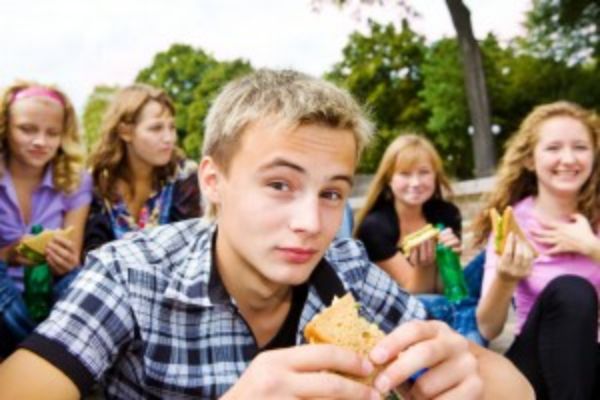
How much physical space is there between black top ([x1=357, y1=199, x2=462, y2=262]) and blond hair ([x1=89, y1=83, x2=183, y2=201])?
4.37 ft

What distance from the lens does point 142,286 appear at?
1.81 m

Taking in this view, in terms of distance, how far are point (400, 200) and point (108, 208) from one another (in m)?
1.83

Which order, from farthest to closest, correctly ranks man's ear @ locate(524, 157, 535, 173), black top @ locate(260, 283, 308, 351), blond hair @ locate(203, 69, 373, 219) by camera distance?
man's ear @ locate(524, 157, 535, 173), black top @ locate(260, 283, 308, 351), blond hair @ locate(203, 69, 373, 219)

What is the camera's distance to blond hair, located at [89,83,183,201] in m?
4.45

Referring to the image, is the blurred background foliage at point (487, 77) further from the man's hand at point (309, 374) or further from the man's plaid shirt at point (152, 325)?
the man's hand at point (309, 374)

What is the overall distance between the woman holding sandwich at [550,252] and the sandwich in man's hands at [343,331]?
171 cm

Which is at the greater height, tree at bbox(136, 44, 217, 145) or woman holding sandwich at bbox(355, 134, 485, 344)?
tree at bbox(136, 44, 217, 145)

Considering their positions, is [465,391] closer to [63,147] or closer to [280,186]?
[280,186]

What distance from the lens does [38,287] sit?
3.44 metres

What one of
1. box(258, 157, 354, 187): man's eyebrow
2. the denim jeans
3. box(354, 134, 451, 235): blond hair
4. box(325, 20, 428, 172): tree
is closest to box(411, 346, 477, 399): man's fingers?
box(258, 157, 354, 187): man's eyebrow

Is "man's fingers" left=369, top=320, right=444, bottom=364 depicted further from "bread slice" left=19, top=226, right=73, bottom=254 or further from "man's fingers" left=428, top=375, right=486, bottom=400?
"bread slice" left=19, top=226, right=73, bottom=254

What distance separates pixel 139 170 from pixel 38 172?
2.46ft

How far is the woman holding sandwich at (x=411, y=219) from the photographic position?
3924 millimetres

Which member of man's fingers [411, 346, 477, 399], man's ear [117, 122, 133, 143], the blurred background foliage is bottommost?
man's fingers [411, 346, 477, 399]
